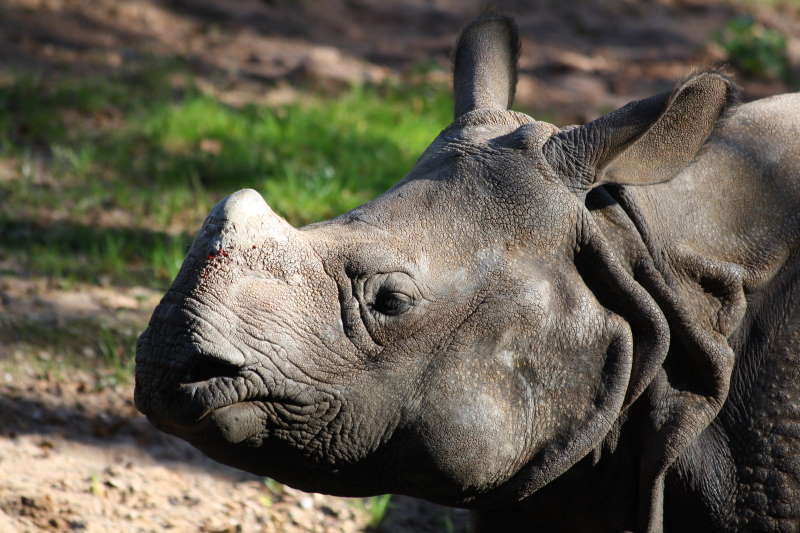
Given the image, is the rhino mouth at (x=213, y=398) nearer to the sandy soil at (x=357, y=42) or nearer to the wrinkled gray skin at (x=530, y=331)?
the wrinkled gray skin at (x=530, y=331)

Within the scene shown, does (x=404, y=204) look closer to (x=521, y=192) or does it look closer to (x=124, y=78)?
(x=521, y=192)

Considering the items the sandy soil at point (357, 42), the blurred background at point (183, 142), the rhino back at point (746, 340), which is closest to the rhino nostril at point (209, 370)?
the rhino back at point (746, 340)

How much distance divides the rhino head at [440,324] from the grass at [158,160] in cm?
318

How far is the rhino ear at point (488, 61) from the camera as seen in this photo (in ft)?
12.9

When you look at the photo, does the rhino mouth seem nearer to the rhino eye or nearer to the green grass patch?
the rhino eye

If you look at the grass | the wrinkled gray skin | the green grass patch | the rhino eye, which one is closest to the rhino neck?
the wrinkled gray skin

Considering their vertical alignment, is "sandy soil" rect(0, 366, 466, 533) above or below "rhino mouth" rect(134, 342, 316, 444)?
below

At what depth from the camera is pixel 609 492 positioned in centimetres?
Answer: 358

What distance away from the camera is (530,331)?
3281 millimetres

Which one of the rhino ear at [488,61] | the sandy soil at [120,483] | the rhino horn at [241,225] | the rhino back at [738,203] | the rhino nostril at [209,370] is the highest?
the rhino ear at [488,61]

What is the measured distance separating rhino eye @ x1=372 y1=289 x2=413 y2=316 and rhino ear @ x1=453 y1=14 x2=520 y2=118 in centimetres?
95

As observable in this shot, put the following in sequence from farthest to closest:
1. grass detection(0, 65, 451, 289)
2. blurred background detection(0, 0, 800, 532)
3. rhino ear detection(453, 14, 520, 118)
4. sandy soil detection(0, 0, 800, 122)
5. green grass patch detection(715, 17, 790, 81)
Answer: green grass patch detection(715, 17, 790, 81)
sandy soil detection(0, 0, 800, 122)
grass detection(0, 65, 451, 289)
blurred background detection(0, 0, 800, 532)
rhino ear detection(453, 14, 520, 118)

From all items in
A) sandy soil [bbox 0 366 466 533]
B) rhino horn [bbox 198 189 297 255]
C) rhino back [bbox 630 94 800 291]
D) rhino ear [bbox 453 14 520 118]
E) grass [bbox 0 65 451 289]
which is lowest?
sandy soil [bbox 0 366 466 533]

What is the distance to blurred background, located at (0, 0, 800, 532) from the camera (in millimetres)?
4918
